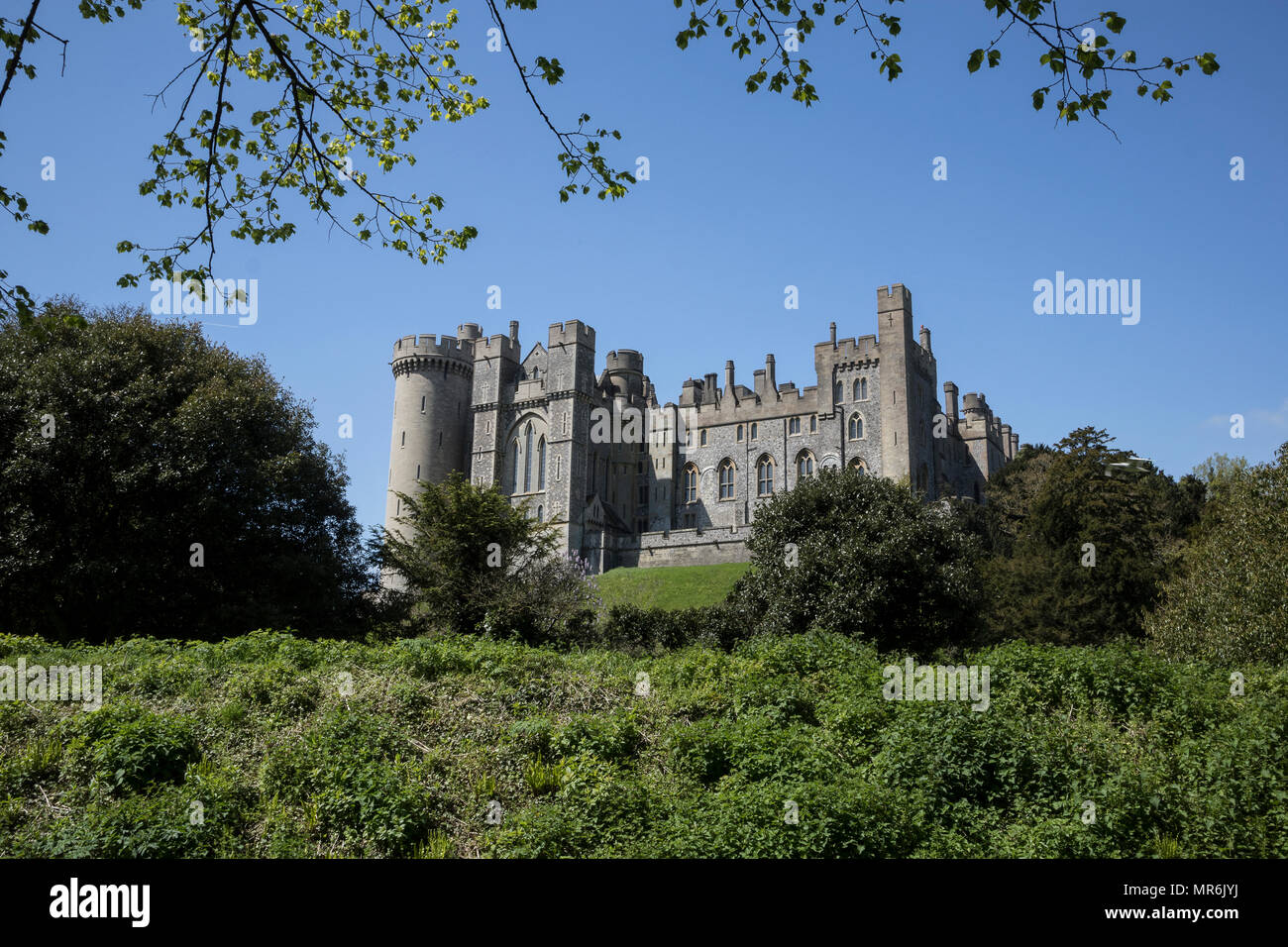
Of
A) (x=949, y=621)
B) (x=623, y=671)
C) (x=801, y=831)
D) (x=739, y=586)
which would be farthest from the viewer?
(x=739, y=586)

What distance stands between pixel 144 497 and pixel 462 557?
26.8 ft

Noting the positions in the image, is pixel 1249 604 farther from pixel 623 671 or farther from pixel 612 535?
pixel 612 535

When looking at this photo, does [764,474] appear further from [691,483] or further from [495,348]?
→ [495,348]

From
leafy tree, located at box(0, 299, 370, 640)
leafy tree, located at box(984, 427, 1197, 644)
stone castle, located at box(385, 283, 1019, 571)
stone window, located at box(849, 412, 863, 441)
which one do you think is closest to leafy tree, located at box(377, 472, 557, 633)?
leafy tree, located at box(0, 299, 370, 640)

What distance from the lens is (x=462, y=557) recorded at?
27.2 meters

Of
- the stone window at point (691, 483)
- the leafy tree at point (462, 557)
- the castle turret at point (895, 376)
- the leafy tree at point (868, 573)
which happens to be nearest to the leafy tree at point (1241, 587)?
the leafy tree at point (868, 573)

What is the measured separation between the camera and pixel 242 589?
2527 cm

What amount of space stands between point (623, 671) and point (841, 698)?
12.7ft

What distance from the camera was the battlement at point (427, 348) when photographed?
64438mm

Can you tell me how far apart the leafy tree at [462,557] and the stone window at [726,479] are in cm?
3653

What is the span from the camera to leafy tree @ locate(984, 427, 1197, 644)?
3058 centimetres

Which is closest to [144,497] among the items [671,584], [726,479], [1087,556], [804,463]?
[1087,556]

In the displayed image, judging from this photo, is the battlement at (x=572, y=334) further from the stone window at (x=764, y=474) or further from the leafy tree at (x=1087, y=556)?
the leafy tree at (x=1087, y=556)
